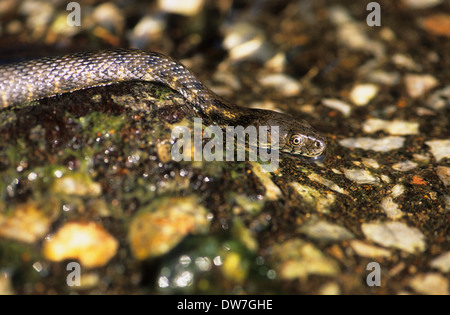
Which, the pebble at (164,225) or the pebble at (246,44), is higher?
the pebble at (246,44)

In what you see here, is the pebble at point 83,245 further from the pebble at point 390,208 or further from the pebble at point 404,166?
the pebble at point 404,166

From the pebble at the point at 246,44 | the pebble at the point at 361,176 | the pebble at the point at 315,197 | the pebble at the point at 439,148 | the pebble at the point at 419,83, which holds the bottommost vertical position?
the pebble at the point at 315,197

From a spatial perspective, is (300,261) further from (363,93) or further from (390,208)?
(363,93)

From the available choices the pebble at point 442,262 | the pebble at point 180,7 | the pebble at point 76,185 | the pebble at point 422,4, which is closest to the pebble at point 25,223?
the pebble at point 76,185

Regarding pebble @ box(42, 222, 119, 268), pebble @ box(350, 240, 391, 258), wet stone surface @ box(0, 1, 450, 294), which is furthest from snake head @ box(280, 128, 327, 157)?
pebble @ box(42, 222, 119, 268)

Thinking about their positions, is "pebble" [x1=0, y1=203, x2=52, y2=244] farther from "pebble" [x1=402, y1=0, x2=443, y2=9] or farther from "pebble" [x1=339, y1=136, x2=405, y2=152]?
"pebble" [x1=402, y1=0, x2=443, y2=9]

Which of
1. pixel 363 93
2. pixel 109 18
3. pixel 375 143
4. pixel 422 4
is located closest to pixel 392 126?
pixel 375 143

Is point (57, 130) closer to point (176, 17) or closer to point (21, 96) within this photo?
point (21, 96)
